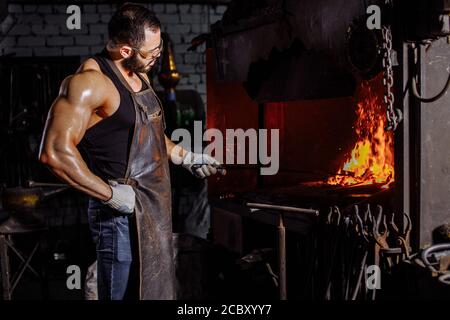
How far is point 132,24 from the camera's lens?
3719 mm

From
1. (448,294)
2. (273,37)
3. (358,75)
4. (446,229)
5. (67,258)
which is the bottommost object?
(67,258)

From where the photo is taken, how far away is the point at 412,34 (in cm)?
377

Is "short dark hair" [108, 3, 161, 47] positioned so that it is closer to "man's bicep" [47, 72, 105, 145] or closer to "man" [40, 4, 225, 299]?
"man" [40, 4, 225, 299]

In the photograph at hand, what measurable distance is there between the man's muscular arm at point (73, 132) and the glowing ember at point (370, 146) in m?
2.80

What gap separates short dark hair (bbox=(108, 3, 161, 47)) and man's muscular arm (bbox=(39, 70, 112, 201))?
1.45 feet

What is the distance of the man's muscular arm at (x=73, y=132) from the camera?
132 inches

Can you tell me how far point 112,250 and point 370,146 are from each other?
3.01 m

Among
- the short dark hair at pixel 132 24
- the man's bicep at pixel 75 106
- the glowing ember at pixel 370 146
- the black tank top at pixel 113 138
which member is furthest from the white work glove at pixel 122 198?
the glowing ember at pixel 370 146

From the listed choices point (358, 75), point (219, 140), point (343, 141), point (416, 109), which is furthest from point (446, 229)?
point (219, 140)

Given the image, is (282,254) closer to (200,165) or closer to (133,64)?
(200,165)

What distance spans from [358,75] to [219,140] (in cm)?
288

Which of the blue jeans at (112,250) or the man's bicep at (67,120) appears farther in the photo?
A: the blue jeans at (112,250)

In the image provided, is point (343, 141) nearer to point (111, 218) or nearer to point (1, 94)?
point (111, 218)

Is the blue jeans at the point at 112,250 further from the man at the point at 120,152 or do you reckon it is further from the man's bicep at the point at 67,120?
the man's bicep at the point at 67,120
